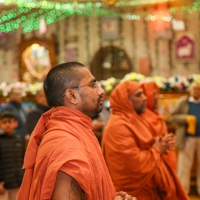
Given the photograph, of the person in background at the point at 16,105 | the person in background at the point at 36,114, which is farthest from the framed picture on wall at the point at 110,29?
the person in background at the point at 36,114

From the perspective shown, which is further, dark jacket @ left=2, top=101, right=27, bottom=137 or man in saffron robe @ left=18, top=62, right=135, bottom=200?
dark jacket @ left=2, top=101, right=27, bottom=137

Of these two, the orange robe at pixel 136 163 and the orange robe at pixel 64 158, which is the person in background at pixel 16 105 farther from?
the orange robe at pixel 64 158

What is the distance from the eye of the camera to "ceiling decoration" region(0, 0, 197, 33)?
25.0 feet

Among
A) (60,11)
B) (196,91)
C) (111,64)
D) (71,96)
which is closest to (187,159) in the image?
(196,91)

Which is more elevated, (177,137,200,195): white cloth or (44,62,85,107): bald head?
(44,62,85,107): bald head

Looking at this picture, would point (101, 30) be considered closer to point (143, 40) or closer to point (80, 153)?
point (143, 40)

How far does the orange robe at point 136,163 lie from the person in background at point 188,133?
1.84 m

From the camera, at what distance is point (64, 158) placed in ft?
3.19

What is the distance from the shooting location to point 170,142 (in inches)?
86.4

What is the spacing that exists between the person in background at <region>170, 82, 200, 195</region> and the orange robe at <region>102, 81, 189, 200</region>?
1837 mm

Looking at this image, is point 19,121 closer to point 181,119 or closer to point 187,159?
point 181,119

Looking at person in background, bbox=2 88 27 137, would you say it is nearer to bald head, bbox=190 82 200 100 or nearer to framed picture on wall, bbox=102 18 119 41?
bald head, bbox=190 82 200 100

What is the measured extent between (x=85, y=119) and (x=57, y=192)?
384 mm

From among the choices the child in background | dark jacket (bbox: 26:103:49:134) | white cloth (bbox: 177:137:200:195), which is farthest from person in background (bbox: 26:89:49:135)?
white cloth (bbox: 177:137:200:195)
